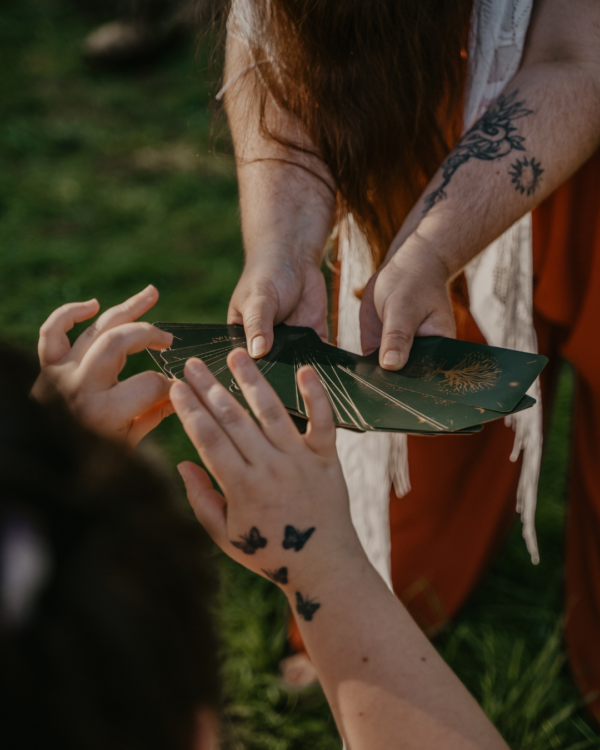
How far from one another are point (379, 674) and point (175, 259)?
8.18ft

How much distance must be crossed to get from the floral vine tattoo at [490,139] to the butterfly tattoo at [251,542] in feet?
2.09

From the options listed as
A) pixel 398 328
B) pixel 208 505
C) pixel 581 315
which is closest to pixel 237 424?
pixel 208 505

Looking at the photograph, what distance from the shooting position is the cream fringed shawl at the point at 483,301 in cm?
99

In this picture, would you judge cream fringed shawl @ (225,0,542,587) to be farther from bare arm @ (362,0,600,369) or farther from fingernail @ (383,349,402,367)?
fingernail @ (383,349,402,367)

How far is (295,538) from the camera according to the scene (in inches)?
25.4

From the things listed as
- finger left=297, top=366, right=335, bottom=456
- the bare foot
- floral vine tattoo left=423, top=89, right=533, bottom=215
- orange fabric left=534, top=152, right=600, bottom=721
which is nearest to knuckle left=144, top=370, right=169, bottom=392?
finger left=297, top=366, right=335, bottom=456

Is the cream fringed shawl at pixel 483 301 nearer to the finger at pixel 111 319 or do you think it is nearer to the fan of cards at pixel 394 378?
the fan of cards at pixel 394 378

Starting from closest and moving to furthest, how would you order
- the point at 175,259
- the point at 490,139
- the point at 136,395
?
the point at 136,395
the point at 490,139
the point at 175,259

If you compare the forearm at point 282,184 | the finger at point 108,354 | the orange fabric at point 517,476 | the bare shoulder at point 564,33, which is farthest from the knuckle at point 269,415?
the bare shoulder at point 564,33

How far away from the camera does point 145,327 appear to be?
80 cm

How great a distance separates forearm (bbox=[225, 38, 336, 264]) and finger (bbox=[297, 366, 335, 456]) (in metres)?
0.49

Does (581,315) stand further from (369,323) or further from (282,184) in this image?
(282,184)

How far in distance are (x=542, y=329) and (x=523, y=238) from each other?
8.6 inches

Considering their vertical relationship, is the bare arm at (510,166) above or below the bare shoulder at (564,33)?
below
